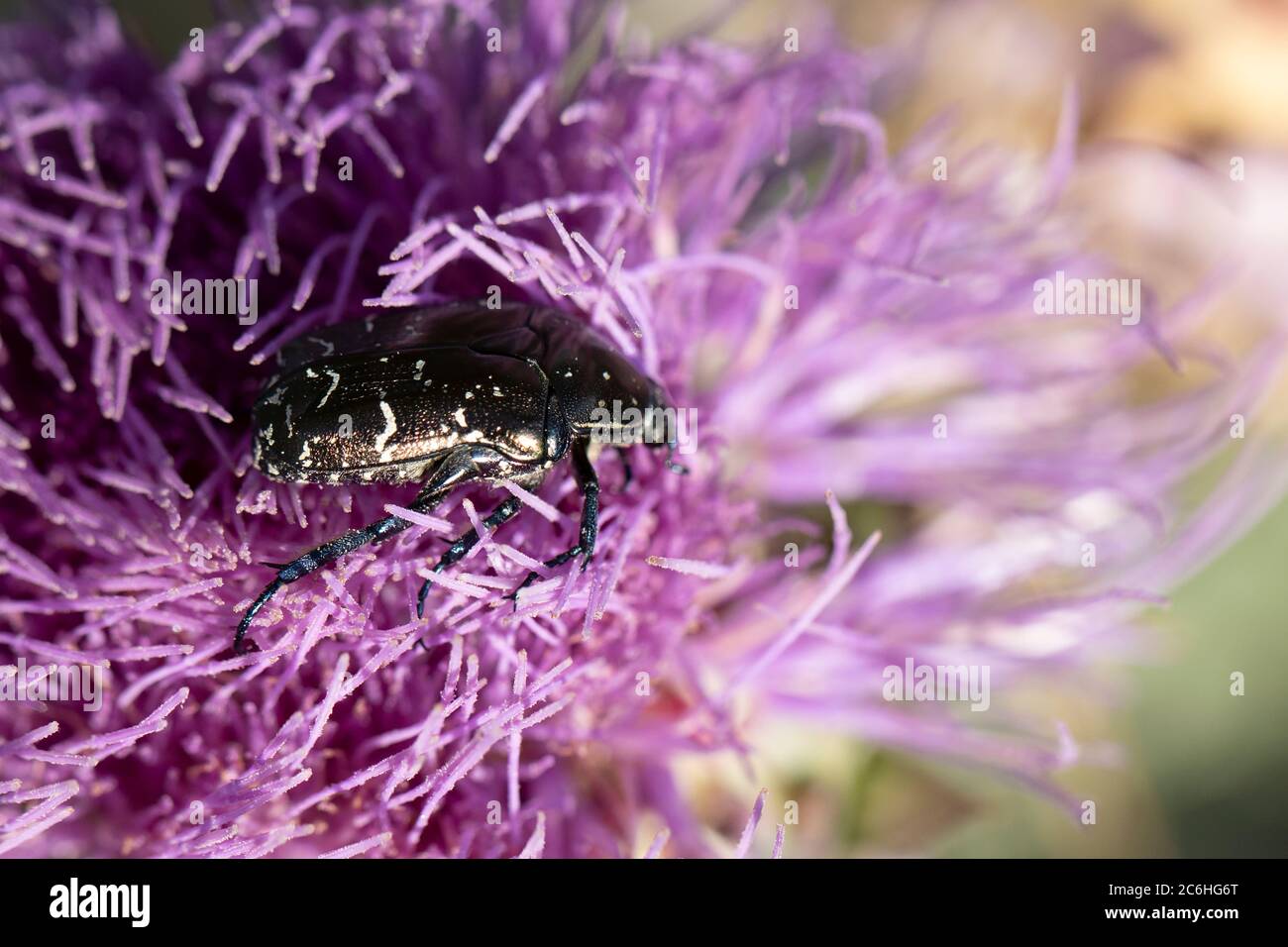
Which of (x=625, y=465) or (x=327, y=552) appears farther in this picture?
(x=625, y=465)

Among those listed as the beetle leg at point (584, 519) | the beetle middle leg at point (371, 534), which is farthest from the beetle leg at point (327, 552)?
the beetle leg at point (584, 519)

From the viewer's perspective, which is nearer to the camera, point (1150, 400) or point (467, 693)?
point (467, 693)

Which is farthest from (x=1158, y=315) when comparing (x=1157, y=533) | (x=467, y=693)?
Answer: (x=467, y=693)

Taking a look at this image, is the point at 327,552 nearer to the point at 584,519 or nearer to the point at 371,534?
the point at 371,534

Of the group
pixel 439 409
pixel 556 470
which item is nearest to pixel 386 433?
pixel 439 409

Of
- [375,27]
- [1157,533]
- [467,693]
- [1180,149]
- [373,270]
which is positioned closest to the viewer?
[467,693]

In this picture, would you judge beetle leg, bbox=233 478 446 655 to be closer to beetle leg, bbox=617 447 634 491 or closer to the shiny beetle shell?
the shiny beetle shell
